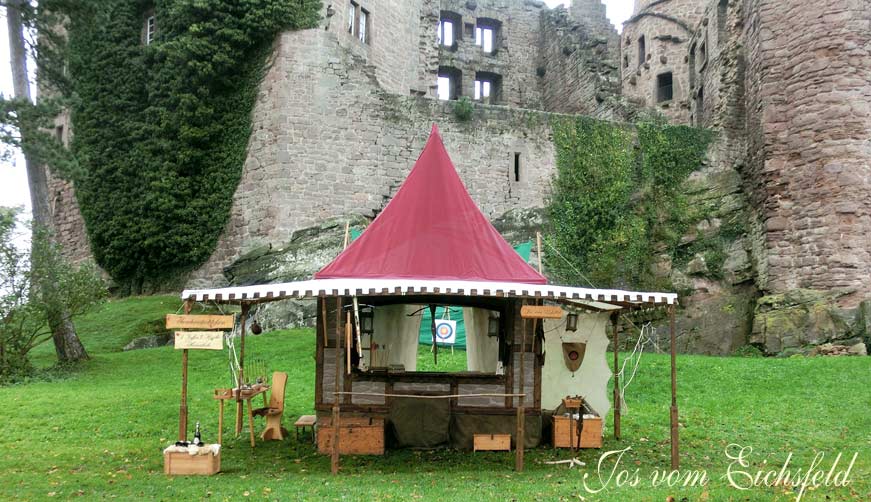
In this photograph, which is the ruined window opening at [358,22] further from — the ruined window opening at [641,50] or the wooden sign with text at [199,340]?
the wooden sign with text at [199,340]

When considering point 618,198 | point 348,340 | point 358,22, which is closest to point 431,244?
point 348,340

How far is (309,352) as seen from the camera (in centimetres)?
1673

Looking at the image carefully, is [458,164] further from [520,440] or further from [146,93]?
[520,440]

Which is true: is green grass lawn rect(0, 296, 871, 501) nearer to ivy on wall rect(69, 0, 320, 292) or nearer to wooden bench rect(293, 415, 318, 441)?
wooden bench rect(293, 415, 318, 441)

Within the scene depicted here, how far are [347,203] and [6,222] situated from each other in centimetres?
794

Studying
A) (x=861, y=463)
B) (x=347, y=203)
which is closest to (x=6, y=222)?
(x=347, y=203)

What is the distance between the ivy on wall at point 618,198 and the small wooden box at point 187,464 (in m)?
13.5

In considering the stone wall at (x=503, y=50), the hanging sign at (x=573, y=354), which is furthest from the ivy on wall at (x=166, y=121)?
the stone wall at (x=503, y=50)

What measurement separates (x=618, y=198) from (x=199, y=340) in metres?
15.4

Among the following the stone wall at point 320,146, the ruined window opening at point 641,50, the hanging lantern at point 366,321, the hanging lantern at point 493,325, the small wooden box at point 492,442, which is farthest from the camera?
the ruined window opening at point 641,50

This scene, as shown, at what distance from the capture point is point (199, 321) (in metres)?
9.66

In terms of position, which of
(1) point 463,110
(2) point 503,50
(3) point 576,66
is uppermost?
(2) point 503,50

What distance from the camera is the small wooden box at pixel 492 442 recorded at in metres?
11.0

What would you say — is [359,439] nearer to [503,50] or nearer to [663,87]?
[663,87]
